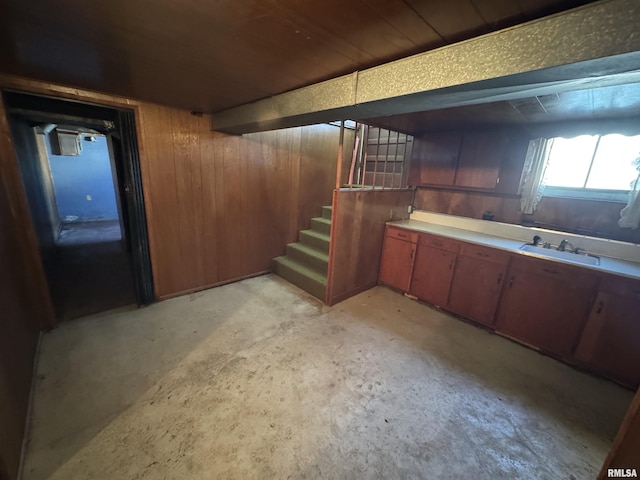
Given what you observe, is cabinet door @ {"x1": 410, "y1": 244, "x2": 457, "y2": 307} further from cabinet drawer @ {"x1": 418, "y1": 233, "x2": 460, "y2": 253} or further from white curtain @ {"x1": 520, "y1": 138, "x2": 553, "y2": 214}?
white curtain @ {"x1": 520, "y1": 138, "x2": 553, "y2": 214}

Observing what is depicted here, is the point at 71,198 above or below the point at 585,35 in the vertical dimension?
below

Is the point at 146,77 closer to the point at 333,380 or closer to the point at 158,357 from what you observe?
the point at 158,357

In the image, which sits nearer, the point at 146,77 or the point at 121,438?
the point at 121,438

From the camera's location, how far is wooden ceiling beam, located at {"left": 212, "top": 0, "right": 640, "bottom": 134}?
2.72 feet

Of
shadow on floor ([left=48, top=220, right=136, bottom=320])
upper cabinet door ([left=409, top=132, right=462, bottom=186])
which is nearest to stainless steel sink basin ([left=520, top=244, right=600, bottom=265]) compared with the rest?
upper cabinet door ([left=409, top=132, right=462, bottom=186])

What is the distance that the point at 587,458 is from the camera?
1496mm

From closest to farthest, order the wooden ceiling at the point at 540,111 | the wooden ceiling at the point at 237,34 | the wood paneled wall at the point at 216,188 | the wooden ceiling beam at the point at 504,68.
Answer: the wooden ceiling beam at the point at 504,68 < the wooden ceiling at the point at 237,34 < the wooden ceiling at the point at 540,111 < the wood paneled wall at the point at 216,188

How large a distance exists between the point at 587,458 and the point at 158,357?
305 cm

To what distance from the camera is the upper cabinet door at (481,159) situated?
3.02 metres

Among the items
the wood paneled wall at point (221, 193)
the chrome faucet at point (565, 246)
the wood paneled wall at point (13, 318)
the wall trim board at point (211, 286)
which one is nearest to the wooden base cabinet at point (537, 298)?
the chrome faucet at point (565, 246)

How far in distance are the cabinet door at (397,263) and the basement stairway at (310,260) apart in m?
0.86

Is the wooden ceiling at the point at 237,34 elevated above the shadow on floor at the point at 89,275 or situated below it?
above

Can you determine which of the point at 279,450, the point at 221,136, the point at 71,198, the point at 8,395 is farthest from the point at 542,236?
the point at 71,198

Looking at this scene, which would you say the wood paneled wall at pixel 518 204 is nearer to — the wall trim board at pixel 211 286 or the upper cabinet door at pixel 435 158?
the upper cabinet door at pixel 435 158
